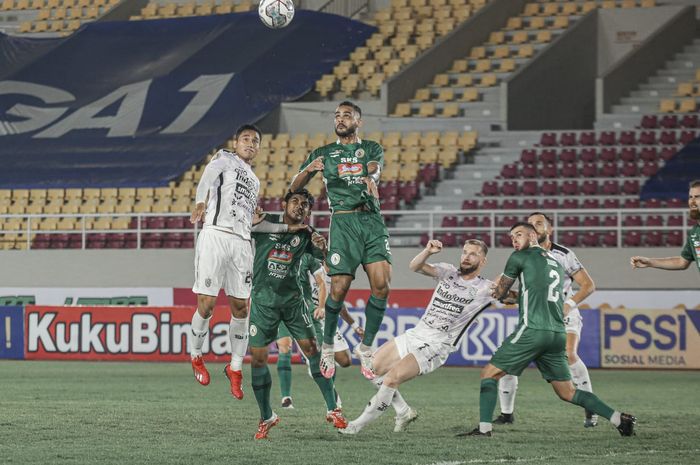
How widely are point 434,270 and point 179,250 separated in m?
15.0

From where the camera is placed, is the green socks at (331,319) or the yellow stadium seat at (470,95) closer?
the green socks at (331,319)

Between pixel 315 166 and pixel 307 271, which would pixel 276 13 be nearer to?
pixel 307 271

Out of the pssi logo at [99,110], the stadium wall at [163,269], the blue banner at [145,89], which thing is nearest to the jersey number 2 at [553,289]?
the stadium wall at [163,269]

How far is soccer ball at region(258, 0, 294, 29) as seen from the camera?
1728cm

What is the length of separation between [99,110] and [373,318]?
2250 cm

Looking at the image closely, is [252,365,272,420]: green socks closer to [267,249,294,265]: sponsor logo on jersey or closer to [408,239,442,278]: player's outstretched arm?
[267,249,294,265]: sponsor logo on jersey

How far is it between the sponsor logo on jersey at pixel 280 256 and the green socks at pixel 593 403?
8.83 ft

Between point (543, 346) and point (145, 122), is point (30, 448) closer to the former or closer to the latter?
point (543, 346)

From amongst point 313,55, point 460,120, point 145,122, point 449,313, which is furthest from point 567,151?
point 449,313

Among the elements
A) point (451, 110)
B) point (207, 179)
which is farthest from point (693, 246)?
point (451, 110)

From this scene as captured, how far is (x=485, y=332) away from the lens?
2036 centimetres

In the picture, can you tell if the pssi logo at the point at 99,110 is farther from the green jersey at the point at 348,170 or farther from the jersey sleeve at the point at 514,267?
the jersey sleeve at the point at 514,267

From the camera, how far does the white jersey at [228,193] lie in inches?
430

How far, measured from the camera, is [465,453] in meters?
9.41
